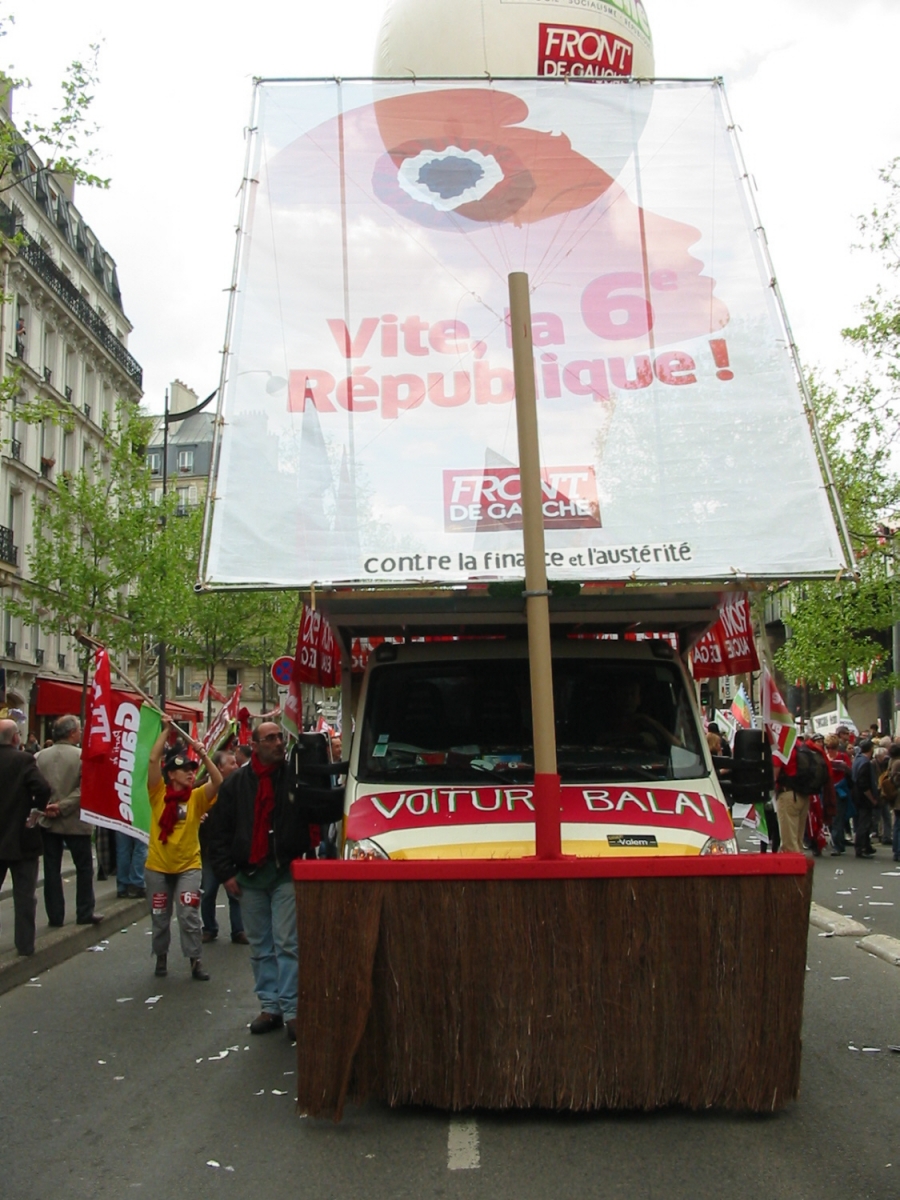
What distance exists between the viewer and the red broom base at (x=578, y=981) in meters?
5.70

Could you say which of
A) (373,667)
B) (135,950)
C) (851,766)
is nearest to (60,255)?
(851,766)

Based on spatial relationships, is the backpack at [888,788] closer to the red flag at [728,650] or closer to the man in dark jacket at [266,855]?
the red flag at [728,650]

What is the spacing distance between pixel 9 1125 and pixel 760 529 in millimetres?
4761

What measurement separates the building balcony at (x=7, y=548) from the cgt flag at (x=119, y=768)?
30.3 m

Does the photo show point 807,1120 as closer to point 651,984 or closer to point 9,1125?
point 651,984

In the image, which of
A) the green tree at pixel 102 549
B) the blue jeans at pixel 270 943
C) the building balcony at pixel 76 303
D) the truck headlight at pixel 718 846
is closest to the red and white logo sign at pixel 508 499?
the truck headlight at pixel 718 846

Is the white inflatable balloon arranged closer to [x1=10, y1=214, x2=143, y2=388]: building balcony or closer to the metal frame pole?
the metal frame pole

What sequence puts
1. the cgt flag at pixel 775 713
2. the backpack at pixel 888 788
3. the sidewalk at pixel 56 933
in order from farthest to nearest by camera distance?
the backpack at pixel 888 788 → the sidewalk at pixel 56 933 → the cgt flag at pixel 775 713

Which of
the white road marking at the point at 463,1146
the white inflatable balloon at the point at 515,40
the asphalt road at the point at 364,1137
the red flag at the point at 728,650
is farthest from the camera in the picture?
the red flag at the point at 728,650

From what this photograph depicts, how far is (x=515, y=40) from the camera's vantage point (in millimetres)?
8617

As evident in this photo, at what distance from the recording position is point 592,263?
24.9 ft

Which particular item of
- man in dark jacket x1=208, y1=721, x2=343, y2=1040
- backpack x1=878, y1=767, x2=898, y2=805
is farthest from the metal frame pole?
backpack x1=878, y1=767, x2=898, y2=805

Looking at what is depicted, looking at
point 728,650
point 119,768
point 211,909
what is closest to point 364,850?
point 119,768

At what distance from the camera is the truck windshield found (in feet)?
24.0
